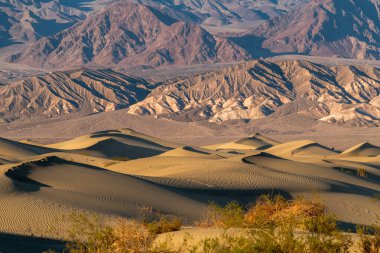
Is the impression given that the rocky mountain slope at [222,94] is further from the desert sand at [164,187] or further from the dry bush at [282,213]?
the dry bush at [282,213]

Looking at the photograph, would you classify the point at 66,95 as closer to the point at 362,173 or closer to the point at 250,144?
the point at 250,144

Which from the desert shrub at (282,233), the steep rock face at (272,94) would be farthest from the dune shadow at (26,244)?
the steep rock face at (272,94)

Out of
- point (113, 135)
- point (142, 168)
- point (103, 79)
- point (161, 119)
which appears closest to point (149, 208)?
point (142, 168)

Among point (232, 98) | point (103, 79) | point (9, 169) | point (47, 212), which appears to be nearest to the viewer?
point (47, 212)

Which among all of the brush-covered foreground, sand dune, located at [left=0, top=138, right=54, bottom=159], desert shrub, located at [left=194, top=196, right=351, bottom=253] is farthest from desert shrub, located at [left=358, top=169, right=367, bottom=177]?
sand dune, located at [left=0, top=138, right=54, bottom=159]

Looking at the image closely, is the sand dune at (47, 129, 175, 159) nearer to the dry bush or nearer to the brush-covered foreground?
the dry bush

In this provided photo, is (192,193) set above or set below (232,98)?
below

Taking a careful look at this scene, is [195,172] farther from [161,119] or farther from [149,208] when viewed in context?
[161,119]

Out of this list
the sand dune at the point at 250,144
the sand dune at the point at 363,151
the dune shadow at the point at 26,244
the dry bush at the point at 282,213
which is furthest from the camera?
the sand dune at the point at 250,144

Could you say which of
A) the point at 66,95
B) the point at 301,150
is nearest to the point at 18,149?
the point at 301,150
